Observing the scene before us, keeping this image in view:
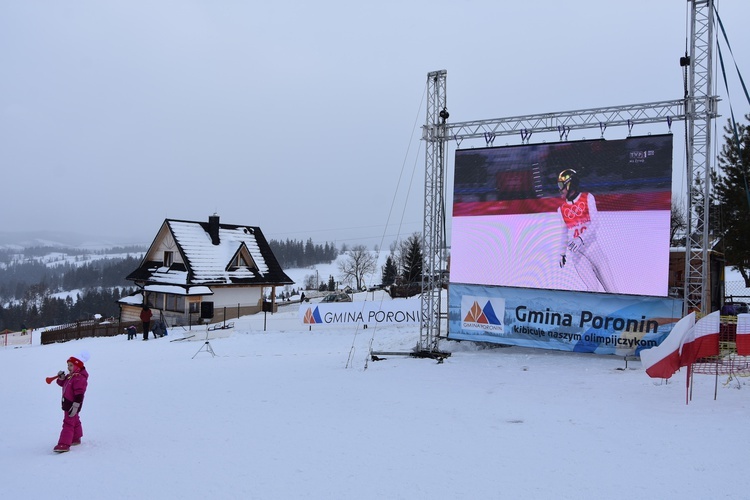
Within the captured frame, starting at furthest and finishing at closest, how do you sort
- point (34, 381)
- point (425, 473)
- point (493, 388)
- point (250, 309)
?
point (250, 309), point (34, 381), point (493, 388), point (425, 473)

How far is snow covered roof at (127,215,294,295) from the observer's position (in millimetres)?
35594

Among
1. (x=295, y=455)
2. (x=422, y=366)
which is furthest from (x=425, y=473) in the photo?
(x=422, y=366)

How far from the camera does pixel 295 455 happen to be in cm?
745

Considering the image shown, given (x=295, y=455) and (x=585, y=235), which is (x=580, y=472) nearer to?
(x=295, y=455)

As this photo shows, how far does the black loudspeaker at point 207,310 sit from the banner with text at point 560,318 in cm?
2138

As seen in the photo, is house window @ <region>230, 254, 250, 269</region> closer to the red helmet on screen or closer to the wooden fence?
the wooden fence

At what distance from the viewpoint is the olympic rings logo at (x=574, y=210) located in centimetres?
1615

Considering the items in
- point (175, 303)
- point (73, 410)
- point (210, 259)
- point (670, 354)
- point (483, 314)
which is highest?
point (210, 259)

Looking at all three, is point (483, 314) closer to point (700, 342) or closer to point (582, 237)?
point (582, 237)

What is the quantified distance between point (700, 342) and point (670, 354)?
724 mm

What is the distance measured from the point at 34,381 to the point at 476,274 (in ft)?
44.5

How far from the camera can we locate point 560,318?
16.7 metres

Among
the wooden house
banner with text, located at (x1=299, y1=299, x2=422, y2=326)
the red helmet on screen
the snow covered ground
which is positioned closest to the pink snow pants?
the snow covered ground

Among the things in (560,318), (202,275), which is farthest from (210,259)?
(560,318)
